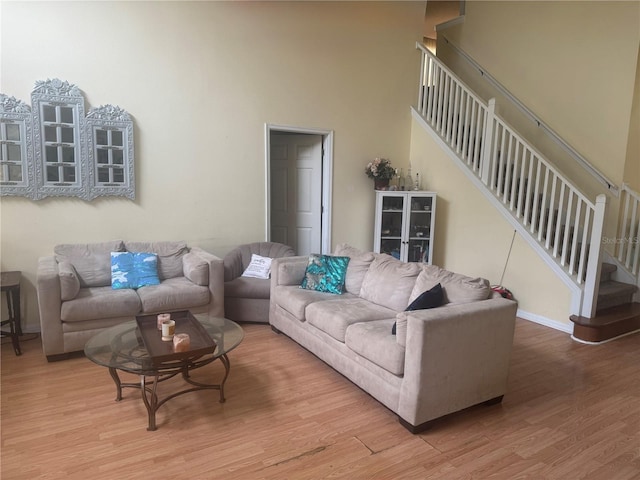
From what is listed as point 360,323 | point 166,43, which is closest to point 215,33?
point 166,43

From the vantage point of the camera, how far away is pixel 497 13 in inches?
236

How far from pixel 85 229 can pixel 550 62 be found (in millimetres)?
5746

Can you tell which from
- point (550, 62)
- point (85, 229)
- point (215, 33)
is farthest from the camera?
point (550, 62)

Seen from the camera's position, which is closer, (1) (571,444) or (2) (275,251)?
(1) (571,444)

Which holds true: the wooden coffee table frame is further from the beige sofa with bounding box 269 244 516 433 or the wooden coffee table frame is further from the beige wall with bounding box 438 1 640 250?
the beige wall with bounding box 438 1 640 250

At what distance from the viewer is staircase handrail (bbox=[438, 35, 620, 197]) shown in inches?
197

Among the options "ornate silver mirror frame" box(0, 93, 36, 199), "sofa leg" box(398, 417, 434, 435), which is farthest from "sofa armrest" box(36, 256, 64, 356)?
"sofa leg" box(398, 417, 434, 435)

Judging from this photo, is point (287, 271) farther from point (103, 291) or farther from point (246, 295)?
point (103, 291)

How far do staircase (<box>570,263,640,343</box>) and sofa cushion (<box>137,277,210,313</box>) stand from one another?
356cm

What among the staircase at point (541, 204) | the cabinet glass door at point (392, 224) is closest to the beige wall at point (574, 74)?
the staircase at point (541, 204)

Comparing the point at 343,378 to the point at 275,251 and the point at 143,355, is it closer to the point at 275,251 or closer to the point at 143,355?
the point at 143,355

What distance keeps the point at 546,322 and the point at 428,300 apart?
2417 millimetres

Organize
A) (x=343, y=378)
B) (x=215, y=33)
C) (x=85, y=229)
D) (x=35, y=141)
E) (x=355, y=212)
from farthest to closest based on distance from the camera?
(x=355, y=212) → (x=215, y=33) → (x=85, y=229) → (x=35, y=141) → (x=343, y=378)

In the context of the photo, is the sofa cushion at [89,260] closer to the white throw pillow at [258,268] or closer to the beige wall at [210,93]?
the beige wall at [210,93]
